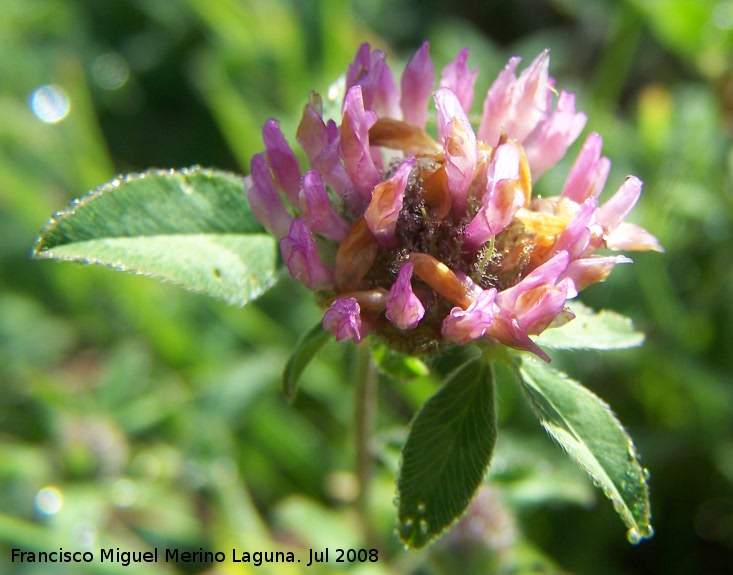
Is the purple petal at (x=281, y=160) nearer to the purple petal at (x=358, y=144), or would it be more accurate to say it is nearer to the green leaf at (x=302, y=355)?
the purple petal at (x=358, y=144)

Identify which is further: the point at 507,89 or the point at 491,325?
the point at 507,89

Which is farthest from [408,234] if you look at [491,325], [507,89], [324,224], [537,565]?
[537,565]

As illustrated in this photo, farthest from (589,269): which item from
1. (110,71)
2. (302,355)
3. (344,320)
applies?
(110,71)

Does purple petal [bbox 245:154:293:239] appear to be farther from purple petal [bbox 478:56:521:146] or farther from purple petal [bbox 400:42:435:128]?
purple petal [bbox 478:56:521:146]

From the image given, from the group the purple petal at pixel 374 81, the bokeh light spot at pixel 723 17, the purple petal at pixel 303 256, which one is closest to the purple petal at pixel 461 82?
the purple petal at pixel 374 81

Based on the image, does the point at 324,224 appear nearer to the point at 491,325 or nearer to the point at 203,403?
the point at 491,325

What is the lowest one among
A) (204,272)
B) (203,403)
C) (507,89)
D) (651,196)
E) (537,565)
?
(537,565)
